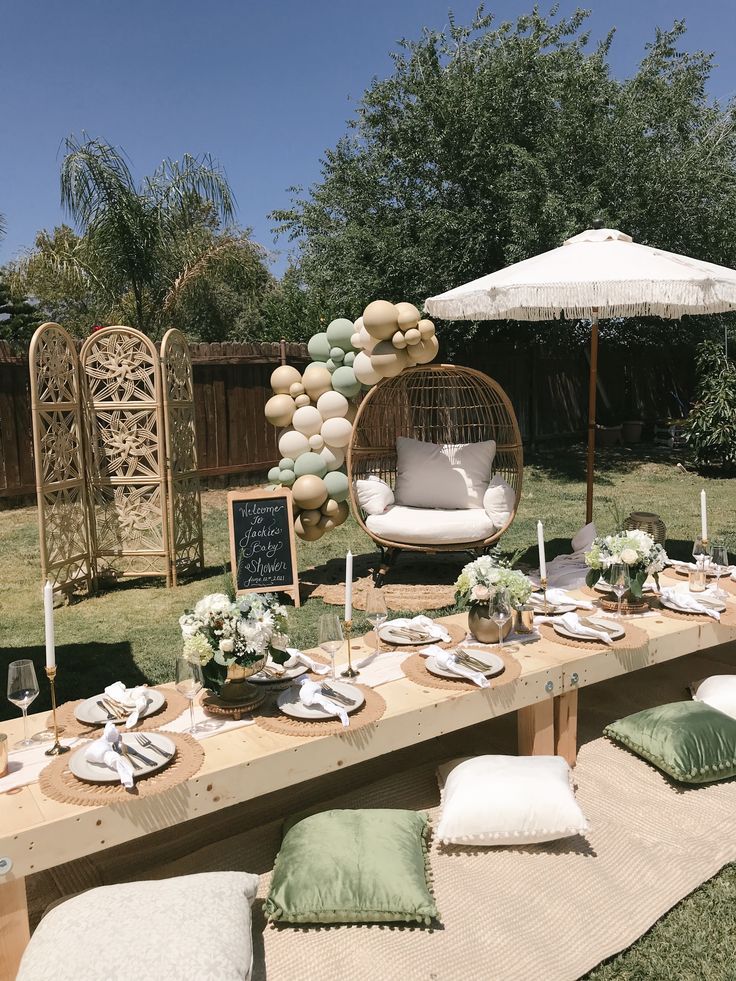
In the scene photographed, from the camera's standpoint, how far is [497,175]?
34.3 feet

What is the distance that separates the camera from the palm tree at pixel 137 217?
10.2 metres

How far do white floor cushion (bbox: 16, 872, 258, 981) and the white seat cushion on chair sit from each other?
157 inches

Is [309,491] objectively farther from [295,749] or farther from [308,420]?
[295,749]

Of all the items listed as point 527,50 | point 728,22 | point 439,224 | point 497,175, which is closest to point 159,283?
point 439,224

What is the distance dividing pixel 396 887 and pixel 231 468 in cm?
813

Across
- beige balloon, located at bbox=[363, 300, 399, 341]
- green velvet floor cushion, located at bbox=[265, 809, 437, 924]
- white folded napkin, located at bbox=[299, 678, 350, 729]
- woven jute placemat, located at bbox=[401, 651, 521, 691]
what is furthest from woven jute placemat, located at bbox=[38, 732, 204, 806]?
beige balloon, located at bbox=[363, 300, 399, 341]

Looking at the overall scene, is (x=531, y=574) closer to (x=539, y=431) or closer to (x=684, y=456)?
(x=684, y=456)

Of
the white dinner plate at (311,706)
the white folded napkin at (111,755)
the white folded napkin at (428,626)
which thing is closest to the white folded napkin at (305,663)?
the white dinner plate at (311,706)

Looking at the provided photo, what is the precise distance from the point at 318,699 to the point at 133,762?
1.96 ft

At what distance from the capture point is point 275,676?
2.63 metres

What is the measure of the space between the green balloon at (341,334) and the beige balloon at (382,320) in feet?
1.20

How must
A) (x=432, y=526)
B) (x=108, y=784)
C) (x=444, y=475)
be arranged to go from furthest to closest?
(x=444, y=475) < (x=432, y=526) < (x=108, y=784)

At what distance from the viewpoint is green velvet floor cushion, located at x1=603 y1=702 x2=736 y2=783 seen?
290cm

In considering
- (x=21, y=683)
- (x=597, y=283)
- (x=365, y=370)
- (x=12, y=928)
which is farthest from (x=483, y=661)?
(x=365, y=370)
